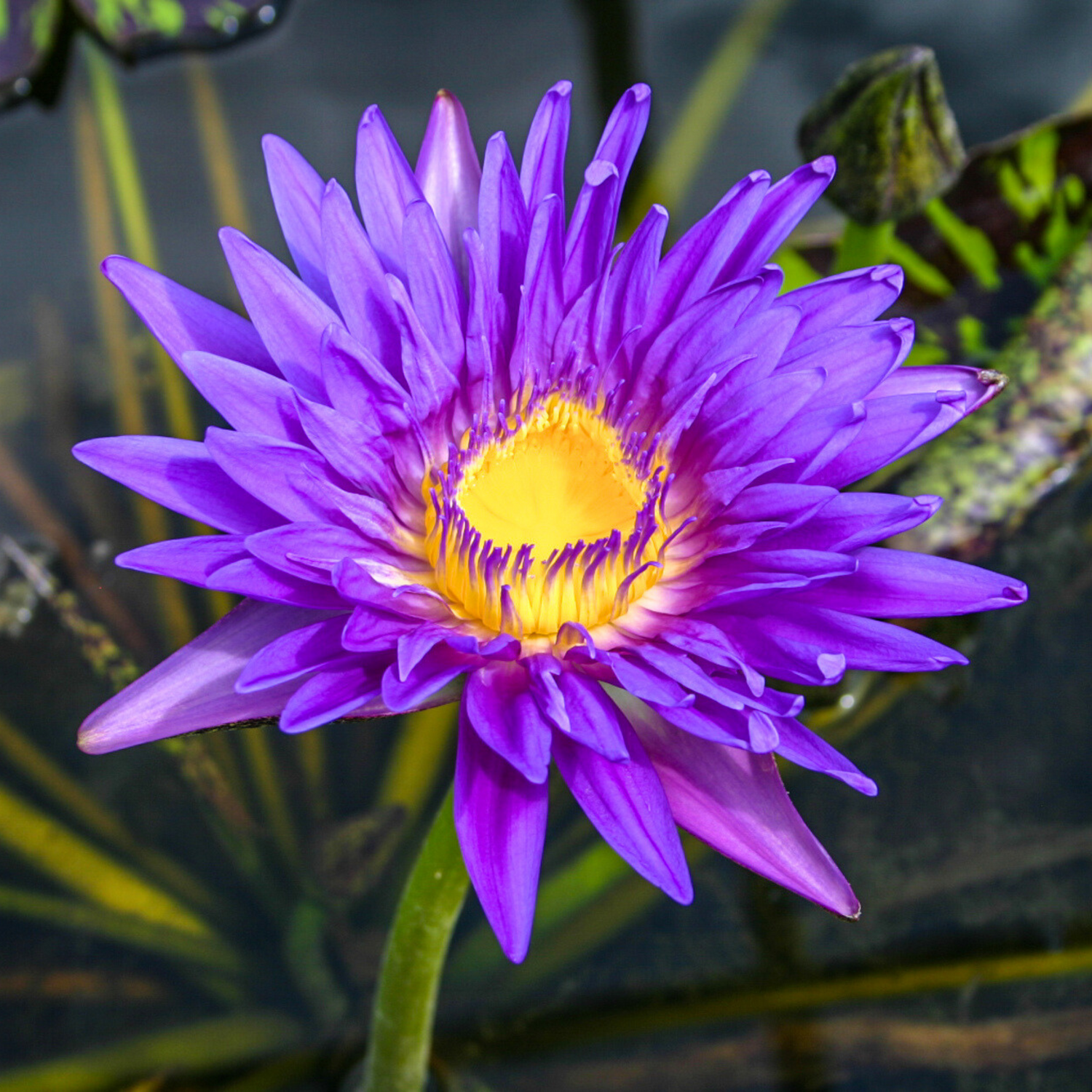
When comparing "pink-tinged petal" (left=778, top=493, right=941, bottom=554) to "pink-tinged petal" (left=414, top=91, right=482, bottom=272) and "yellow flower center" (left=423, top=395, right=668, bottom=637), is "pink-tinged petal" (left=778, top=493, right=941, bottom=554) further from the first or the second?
"pink-tinged petal" (left=414, top=91, right=482, bottom=272)

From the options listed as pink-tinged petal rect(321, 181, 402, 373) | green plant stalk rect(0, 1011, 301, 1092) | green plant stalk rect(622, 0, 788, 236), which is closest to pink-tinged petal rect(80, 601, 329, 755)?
pink-tinged petal rect(321, 181, 402, 373)

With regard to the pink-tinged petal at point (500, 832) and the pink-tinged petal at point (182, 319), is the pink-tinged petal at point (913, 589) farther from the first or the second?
the pink-tinged petal at point (182, 319)

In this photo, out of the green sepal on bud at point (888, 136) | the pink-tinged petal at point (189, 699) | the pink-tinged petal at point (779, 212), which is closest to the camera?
the pink-tinged petal at point (189, 699)

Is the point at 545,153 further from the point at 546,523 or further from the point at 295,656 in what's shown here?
the point at 295,656

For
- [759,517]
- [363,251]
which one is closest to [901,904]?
[759,517]

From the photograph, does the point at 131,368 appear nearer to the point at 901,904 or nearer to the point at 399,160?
the point at 399,160

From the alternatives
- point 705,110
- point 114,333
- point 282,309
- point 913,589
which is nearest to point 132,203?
point 114,333

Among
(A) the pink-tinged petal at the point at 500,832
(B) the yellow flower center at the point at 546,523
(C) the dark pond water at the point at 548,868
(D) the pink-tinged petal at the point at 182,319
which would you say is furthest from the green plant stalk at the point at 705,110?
(A) the pink-tinged petal at the point at 500,832
